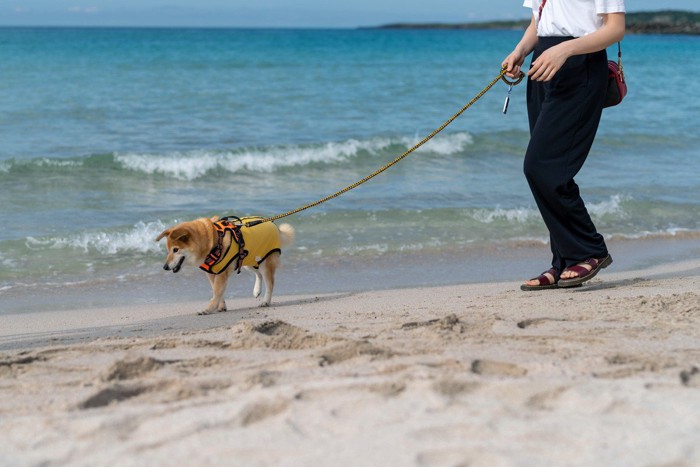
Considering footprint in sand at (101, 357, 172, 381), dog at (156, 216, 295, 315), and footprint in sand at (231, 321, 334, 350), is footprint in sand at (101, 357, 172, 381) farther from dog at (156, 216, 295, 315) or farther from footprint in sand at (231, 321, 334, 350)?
dog at (156, 216, 295, 315)

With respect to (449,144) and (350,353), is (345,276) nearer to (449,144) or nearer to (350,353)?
(350,353)

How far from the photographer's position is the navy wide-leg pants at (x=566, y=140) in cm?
468

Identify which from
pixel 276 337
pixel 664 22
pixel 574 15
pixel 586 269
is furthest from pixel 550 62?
pixel 664 22

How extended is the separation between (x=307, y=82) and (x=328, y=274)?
17.4 metres

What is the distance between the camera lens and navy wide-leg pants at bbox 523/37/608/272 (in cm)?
468

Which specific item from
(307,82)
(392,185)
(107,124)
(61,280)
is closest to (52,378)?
(61,280)

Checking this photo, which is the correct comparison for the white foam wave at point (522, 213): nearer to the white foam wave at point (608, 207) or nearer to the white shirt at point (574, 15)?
the white foam wave at point (608, 207)

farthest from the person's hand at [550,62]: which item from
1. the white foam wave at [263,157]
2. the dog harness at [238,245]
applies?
the white foam wave at [263,157]

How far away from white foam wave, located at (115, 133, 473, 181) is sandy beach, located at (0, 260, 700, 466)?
21.2 feet

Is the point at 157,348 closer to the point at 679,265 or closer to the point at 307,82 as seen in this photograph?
the point at 679,265

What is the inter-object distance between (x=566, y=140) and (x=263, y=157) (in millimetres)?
A: 7351

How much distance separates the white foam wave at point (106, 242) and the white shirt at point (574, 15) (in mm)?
3881

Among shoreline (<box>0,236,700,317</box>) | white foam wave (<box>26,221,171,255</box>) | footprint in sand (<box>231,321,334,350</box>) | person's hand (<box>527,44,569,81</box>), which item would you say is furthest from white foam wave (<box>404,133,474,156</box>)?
footprint in sand (<box>231,321,334,350</box>)

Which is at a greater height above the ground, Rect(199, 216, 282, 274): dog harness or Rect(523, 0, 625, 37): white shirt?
Rect(523, 0, 625, 37): white shirt
